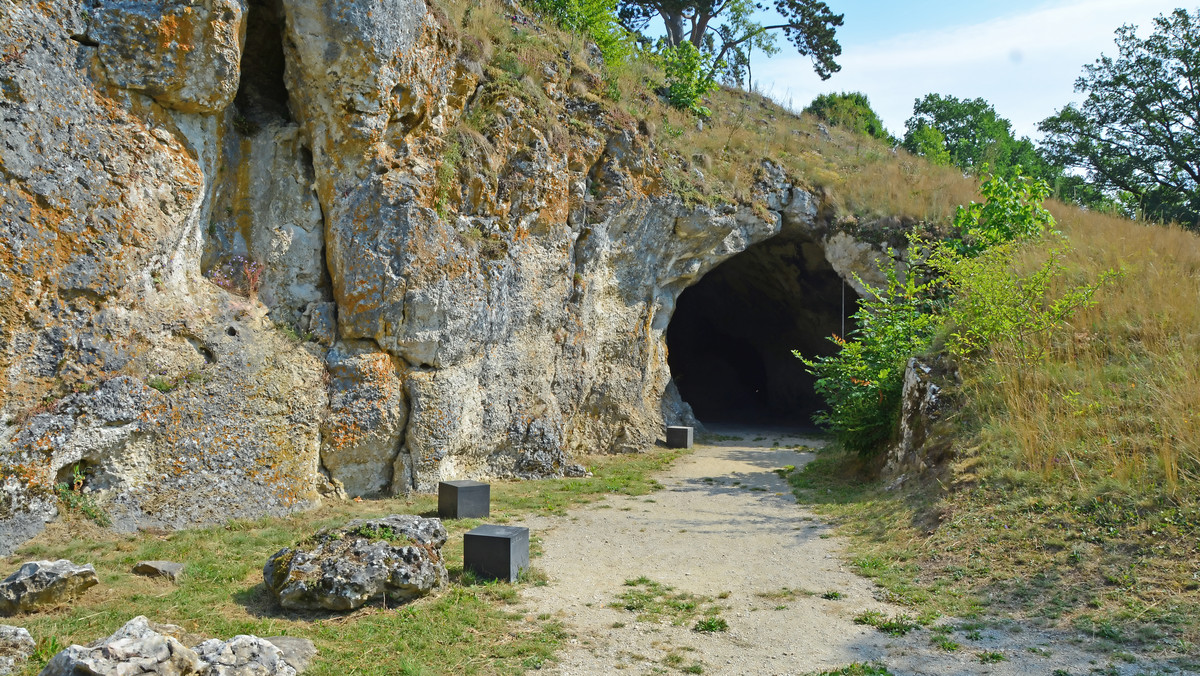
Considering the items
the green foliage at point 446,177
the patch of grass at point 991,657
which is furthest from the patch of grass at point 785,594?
the green foliage at point 446,177

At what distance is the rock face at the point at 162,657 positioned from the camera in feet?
12.7

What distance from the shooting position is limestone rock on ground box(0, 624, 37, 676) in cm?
→ 442

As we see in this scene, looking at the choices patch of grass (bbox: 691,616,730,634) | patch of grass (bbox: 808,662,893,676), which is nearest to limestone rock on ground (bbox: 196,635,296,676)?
patch of grass (bbox: 691,616,730,634)

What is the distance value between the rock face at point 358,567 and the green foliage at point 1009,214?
1212 centimetres

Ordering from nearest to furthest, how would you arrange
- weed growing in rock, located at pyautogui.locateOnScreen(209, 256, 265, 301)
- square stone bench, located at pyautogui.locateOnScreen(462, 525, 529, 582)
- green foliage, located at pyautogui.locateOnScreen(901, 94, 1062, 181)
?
square stone bench, located at pyautogui.locateOnScreen(462, 525, 529, 582) → weed growing in rock, located at pyautogui.locateOnScreen(209, 256, 265, 301) → green foliage, located at pyautogui.locateOnScreen(901, 94, 1062, 181)

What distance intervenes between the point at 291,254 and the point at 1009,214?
12.7 meters

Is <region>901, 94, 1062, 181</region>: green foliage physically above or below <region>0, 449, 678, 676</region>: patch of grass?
above

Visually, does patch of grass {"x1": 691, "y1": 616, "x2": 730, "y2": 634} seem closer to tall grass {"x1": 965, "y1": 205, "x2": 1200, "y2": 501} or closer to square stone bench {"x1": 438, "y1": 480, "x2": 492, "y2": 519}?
square stone bench {"x1": 438, "y1": 480, "x2": 492, "y2": 519}

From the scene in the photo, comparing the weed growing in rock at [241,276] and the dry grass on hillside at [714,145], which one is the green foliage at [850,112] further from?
the weed growing in rock at [241,276]

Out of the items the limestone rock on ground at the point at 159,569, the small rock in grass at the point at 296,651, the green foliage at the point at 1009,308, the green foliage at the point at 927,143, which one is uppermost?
the green foliage at the point at 927,143

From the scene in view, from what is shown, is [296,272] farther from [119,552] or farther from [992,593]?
[992,593]

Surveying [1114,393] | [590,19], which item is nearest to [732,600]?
[1114,393]

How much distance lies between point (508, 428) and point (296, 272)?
385cm

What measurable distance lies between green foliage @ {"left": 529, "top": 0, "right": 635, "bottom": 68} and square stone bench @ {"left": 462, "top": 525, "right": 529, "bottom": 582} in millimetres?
12054
